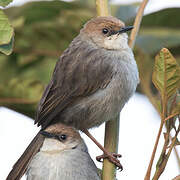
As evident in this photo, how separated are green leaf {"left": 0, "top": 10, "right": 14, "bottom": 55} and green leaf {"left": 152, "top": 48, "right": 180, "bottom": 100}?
2.42ft

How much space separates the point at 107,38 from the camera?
154 inches

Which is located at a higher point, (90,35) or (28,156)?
(90,35)

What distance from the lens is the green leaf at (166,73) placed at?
2290 mm

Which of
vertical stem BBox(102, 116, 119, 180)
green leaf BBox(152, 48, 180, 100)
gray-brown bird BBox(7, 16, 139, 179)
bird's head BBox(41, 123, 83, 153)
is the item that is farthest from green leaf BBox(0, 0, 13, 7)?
bird's head BBox(41, 123, 83, 153)

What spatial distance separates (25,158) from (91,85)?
78 cm

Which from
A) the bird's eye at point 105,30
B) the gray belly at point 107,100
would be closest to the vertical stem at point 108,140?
the gray belly at point 107,100

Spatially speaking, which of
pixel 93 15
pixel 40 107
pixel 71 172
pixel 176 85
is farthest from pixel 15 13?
pixel 176 85

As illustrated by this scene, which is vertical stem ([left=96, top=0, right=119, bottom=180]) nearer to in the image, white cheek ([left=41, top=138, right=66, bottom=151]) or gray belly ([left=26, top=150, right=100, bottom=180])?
gray belly ([left=26, top=150, right=100, bottom=180])

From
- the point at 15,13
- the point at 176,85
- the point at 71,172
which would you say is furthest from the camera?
the point at 15,13

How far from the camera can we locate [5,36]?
2.20m

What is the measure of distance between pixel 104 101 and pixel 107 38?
659 millimetres

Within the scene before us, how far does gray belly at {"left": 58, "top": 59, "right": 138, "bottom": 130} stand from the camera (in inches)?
138

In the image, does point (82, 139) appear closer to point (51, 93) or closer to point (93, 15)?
point (51, 93)

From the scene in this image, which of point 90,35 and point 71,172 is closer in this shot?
point 71,172
